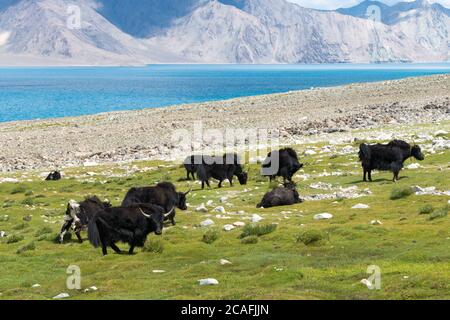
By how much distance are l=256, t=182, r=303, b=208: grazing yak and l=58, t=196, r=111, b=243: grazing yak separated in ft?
20.8

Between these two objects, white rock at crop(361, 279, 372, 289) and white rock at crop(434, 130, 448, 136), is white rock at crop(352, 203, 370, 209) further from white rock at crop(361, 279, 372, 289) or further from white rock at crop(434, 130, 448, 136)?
white rock at crop(434, 130, 448, 136)

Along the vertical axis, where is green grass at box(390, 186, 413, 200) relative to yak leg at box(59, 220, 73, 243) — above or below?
above

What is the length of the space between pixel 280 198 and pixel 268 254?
25.9 ft

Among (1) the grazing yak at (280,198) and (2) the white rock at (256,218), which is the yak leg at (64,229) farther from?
(1) the grazing yak at (280,198)

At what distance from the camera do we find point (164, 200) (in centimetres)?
2097

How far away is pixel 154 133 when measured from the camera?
193 ft

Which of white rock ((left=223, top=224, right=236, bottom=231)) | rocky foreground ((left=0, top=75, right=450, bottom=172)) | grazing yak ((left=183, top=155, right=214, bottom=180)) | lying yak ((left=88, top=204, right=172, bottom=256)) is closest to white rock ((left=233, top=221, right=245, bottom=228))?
white rock ((left=223, top=224, right=236, bottom=231))

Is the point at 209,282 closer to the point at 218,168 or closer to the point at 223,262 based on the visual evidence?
the point at 223,262

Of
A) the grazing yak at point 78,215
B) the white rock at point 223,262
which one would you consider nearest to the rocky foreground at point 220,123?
the grazing yak at point 78,215

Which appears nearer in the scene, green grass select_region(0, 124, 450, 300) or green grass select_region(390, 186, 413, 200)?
green grass select_region(0, 124, 450, 300)

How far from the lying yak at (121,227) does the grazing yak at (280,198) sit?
6988 millimetres

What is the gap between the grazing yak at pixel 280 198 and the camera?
23.4 metres

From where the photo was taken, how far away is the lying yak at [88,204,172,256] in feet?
55.4

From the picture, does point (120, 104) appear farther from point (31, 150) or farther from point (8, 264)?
point (8, 264)
